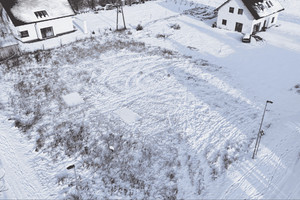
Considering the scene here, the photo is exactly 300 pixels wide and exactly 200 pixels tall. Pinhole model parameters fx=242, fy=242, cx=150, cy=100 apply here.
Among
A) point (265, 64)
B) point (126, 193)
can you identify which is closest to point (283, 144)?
point (126, 193)

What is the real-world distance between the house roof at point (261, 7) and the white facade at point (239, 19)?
465 mm

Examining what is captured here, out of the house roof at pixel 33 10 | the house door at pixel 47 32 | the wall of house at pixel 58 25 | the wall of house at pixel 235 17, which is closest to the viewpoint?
the house roof at pixel 33 10

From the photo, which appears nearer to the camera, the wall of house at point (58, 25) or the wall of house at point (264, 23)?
the wall of house at point (58, 25)

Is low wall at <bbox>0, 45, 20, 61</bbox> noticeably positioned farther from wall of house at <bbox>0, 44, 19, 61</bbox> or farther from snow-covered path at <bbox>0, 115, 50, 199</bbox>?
snow-covered path at <bbox>0, 115, 50, 199</bbox>

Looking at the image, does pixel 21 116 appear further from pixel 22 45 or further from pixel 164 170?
pixel 22 45

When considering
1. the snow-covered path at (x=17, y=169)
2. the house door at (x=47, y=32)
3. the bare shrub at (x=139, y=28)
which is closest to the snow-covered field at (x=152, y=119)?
the snow-covered path at (x=17, y=169)

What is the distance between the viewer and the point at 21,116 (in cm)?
1756

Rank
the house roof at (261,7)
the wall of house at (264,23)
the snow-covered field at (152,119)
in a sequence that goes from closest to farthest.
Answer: the snow-covered field at (152,119) < the house roof at (261,7) < the wall of house at (264,23)

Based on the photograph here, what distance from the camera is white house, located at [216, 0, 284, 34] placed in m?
31.8

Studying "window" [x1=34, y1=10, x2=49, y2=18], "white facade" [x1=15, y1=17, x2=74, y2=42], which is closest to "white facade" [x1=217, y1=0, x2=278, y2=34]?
"white facade" [x1=15, y1=17, x2=74, y2=42]

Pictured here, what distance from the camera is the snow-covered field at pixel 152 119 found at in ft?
42.5

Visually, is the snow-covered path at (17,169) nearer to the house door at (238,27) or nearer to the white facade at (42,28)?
the white facade at (42,28)

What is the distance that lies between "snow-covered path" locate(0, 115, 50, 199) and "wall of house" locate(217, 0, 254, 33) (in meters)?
29.7

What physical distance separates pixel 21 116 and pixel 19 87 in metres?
4.27
